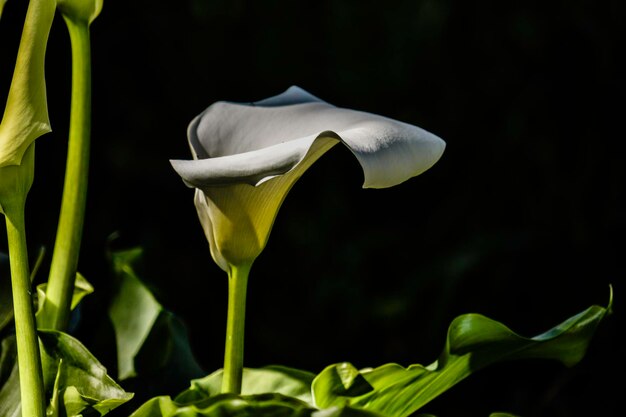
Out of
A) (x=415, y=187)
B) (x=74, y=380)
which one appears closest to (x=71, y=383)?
(x=74, y=380)

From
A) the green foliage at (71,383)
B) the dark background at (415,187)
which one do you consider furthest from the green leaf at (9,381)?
the dark background at (415,187)

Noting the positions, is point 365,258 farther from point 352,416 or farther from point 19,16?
point 352,416

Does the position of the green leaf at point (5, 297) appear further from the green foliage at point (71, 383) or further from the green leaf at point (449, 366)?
the green leaf at point (449, 366)

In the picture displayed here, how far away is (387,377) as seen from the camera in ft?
1.53

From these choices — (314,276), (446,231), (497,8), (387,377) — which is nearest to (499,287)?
(446,231)

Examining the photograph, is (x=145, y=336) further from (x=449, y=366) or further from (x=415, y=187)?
(x=415, y=187)

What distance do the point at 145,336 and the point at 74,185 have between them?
0.50ft

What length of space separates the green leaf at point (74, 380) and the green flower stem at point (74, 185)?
25 millimetres

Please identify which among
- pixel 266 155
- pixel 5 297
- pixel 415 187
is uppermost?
pixel 266 155

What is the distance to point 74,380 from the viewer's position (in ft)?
1.52

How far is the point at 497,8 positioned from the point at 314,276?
0.45m

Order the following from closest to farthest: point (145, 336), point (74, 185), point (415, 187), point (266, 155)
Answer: point (266, 155) → point (74, 185) → point (145, 336) → point (415, 187)

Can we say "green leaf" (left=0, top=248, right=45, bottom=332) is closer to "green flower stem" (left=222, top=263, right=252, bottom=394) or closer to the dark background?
"green flower stem" (left=222, top=263, right=252, bottom=394)

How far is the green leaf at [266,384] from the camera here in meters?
0.52
